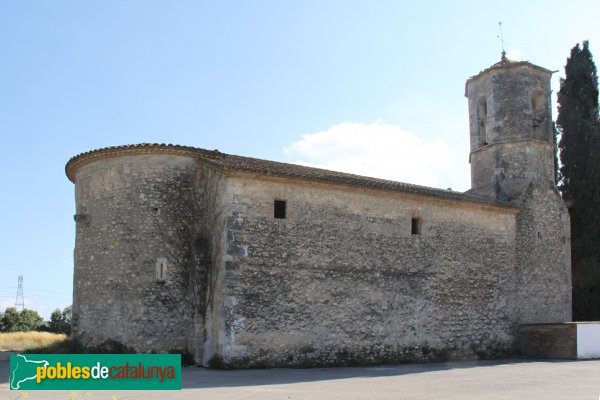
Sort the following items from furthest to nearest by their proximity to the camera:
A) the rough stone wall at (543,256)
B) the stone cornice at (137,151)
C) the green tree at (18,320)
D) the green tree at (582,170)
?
the green tree at (18,320)
the green tree at (582,170)
the rough stone wall at (543,256)
the stone cornice at (137,151)

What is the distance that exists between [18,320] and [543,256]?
108 feet

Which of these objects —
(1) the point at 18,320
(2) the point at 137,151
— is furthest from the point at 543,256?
(1) the point at 18,320

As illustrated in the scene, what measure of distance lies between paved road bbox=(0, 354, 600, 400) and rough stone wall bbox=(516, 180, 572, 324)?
4.43 metres

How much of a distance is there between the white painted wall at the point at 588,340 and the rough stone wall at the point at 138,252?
11.5m

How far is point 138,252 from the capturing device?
15500 millimetres

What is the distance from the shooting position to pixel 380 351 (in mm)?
16281

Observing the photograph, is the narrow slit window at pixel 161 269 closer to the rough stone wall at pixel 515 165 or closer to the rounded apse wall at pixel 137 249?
the rounded apse wall at pixel 137 249

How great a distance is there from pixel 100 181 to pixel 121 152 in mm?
1084

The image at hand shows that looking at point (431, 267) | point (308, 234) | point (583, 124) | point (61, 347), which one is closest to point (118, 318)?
point (61, 347)

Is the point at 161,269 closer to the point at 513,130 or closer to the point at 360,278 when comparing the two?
the point at 360,278

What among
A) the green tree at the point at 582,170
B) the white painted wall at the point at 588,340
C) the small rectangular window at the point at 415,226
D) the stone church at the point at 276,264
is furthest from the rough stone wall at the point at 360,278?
the green tree at the point at 582,170

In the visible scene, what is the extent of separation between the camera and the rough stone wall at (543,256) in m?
19.9

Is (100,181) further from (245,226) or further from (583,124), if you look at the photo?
(583,124)

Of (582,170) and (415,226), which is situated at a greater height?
(582,170)
